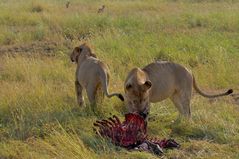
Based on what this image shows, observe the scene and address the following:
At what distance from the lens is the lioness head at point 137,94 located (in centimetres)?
591

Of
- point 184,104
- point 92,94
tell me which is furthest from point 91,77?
point 184,104

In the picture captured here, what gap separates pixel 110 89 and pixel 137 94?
1511mm

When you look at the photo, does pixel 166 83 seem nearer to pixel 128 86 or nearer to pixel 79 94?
pixel 128 86

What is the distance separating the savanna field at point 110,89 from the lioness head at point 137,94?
45cm

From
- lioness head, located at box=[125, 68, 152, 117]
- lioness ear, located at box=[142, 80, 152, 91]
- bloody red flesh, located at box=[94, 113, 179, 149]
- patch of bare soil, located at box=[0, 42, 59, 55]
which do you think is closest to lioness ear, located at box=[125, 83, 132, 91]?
lioness head, located at box=[125, 68, 152, 117]

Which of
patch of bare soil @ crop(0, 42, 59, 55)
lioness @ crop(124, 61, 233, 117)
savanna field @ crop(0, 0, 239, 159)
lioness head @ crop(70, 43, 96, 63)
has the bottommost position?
patch of bare soil @ crop(0, 42, 59, 55)

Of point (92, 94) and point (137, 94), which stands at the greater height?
point (137, 94)

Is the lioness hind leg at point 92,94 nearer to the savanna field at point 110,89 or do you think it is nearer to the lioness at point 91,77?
the lioness at point 91,77

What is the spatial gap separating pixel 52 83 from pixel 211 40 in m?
4.44

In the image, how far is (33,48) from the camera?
12016 millimetres

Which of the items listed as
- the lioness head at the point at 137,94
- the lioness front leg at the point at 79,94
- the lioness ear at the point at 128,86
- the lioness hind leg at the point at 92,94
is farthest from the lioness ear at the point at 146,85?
the lioness front leg at the point at 79,94

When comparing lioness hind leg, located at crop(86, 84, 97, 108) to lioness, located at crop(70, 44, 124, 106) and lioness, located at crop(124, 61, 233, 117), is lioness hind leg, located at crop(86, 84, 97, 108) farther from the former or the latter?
lioness, located at crop(124, 61, 233, 117)

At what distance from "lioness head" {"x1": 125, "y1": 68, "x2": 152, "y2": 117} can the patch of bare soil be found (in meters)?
5.76

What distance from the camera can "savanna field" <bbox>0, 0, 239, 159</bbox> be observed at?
563cm
